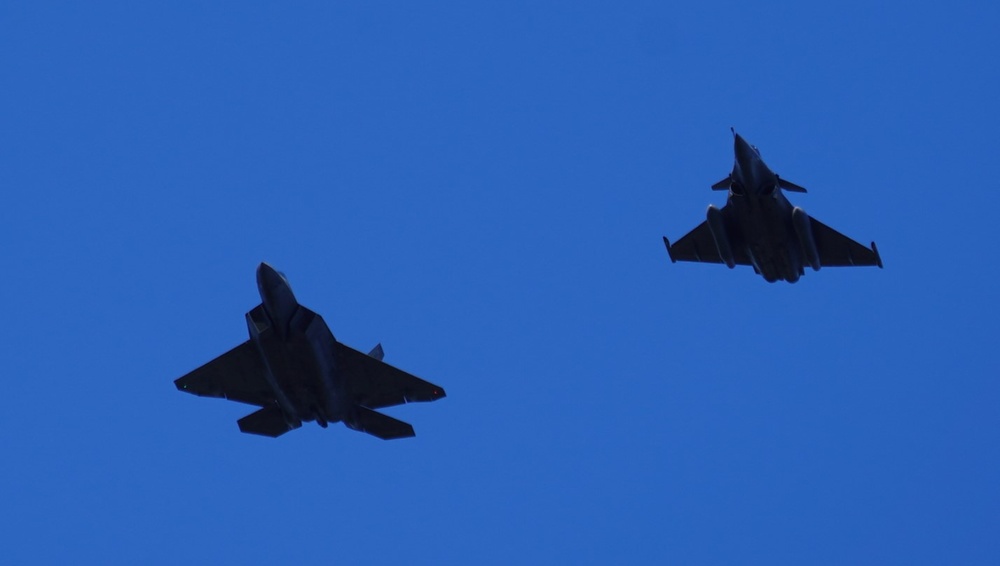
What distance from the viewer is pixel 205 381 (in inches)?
1606

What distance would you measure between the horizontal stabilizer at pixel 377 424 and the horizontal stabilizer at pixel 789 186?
14.7 metres

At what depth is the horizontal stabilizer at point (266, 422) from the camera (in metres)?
41.1

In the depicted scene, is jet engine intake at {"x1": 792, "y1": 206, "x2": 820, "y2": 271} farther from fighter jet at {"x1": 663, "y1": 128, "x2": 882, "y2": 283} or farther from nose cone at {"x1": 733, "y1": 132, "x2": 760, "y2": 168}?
nose cone at {"x1": 733, "y1": 132, "x2": 760, "y2": 168}

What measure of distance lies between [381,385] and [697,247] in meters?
14.8

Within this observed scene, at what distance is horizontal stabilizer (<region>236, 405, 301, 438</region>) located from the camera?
41062mm

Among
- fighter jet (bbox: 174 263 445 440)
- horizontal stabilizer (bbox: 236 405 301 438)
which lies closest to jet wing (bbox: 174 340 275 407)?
fighter jet (bbox: 174 263 445 440)

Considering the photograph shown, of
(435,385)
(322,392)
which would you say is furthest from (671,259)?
(322,392)

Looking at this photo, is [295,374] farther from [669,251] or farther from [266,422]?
[669,251]

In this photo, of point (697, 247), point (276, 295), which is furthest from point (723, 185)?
point (276, 295)

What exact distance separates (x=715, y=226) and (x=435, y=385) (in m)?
11.7

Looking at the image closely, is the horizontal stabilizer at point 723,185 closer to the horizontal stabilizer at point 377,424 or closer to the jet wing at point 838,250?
the jet wing at point 838,250

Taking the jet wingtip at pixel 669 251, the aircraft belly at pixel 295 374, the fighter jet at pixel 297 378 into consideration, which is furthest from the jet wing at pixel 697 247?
the aircraft belly at pixel 295 374

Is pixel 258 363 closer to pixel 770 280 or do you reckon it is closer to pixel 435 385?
pixel 435 385

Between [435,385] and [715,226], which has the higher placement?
[715,226]
